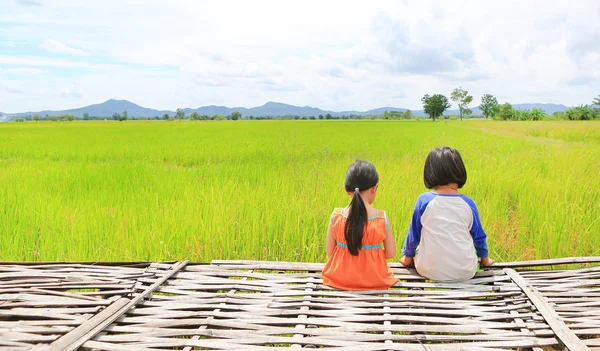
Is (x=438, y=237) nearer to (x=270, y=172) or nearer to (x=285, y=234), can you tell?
(x=285, y=234)

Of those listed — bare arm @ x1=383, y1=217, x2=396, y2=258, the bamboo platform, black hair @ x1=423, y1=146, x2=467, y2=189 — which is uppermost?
black hair @ x1=423, y1=146, x2=467, y2=189

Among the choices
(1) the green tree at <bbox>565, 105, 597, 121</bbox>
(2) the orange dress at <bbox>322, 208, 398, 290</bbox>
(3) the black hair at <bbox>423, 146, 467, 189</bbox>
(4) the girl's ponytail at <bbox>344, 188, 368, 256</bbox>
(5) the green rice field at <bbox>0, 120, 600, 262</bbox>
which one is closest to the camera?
(4) the girl's ponytail at <bbox>344, 188, 368, 256</bbox>

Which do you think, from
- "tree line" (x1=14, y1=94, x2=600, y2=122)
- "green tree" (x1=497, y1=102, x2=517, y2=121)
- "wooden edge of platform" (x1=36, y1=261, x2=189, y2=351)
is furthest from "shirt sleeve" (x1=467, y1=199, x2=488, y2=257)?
"green tree" (x1=497, y1=102, x2=517, y2=121)

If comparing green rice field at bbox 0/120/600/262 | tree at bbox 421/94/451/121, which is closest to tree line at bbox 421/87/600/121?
tree at bbox 421/94/451/121

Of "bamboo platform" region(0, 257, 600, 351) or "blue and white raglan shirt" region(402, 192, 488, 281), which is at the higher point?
"blue and white raglan shirt" region(402, 192, 488, 281)

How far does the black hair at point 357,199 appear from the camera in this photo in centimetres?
232

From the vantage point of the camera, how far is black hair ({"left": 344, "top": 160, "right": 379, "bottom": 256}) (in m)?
2.32

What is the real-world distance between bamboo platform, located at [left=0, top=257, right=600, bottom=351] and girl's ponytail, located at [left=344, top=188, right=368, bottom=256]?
280 mm

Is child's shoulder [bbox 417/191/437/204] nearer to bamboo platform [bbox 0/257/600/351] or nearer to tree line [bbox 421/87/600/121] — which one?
bamboo platform [bbox 0/257/600/351]

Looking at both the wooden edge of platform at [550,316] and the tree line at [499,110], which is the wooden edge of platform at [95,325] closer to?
the wooden edge of platform at [550,316]

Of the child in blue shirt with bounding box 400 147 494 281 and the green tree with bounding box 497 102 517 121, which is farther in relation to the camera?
the green tree with bounding box 497 102 517 121

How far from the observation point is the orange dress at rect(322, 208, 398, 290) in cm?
244

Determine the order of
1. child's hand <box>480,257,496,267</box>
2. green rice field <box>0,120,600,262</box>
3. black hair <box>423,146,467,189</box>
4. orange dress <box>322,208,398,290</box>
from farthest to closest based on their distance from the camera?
green rice field <box>0,120,600,262</box>
child's hand <box>480,257,496,267</box>
black hair <box>423,146,467,189</box>
orange dress <box>322,208,398,290</box>

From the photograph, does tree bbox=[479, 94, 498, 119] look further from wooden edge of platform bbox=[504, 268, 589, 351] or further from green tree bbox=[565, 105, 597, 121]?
wooden edge of platform bbox=[504, 268, 589, 351]
